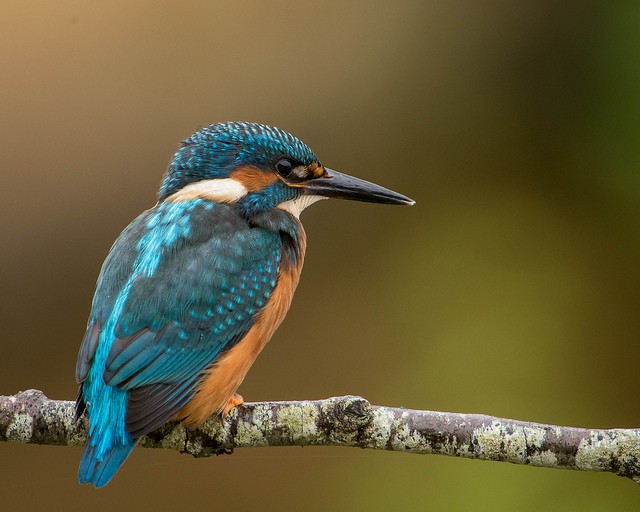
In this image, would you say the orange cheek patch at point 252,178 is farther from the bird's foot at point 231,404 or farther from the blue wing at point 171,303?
the bird's foot at point 231,404

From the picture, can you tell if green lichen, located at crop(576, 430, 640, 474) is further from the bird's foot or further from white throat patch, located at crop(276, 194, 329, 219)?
white throat patch, located at crop(276, 194, 329, 219)

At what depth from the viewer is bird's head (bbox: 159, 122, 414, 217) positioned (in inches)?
110

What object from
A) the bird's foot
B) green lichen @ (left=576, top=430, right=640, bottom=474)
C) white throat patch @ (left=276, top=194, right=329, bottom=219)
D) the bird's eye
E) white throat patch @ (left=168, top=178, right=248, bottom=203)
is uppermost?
the bird's eye

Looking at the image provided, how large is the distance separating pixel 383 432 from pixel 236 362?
566mm

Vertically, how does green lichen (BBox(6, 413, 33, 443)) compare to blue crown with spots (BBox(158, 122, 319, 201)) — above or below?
below

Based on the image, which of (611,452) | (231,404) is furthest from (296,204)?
(611,452)

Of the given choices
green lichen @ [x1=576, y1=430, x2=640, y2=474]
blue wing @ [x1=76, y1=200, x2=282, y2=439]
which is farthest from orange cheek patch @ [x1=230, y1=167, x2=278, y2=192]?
green lichen @ [x1=576, y1=430, x2=640, y2=474]

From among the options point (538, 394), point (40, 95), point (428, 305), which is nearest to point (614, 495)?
point (538, 394)

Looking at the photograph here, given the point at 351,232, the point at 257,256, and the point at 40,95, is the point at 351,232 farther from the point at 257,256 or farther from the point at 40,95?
the point at 257,256

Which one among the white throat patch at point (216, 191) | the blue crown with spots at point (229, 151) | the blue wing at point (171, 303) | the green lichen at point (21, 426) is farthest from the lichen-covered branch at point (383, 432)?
the blue crown with spots at point (229, 151)

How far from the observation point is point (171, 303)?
244 cm

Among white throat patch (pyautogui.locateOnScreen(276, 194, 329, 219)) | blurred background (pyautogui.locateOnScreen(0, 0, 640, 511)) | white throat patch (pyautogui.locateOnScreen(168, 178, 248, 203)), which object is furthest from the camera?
blurred background (pyautogui.locateOnScreen(0, 0, 640, 511))

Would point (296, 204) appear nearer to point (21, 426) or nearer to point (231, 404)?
point (231, 404)

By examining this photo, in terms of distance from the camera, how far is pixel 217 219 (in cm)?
263
